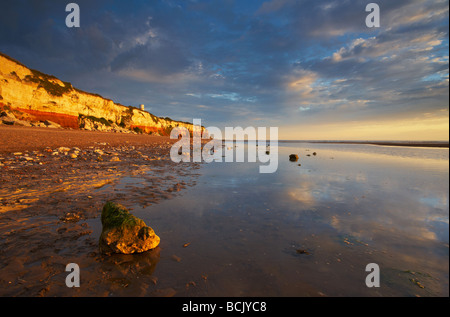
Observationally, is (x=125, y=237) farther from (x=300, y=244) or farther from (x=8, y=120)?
(x=8, y=120)

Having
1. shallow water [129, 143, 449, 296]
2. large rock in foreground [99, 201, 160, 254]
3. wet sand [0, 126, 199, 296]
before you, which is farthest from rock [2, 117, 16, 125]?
large rock in foreground [99, 201, 160, 254]

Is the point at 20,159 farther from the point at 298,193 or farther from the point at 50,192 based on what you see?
the point at 298,193

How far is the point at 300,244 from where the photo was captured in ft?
13.5

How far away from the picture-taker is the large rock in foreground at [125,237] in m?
3.58

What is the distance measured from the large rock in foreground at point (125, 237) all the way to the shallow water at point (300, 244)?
38 centimetres

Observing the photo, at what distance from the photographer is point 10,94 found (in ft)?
119

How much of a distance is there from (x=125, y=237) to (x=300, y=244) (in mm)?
3626

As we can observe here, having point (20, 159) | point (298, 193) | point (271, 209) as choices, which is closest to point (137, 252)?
point (271, 209)

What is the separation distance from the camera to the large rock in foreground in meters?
3.58

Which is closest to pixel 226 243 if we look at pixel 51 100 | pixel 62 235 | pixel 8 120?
pixel 62 235
